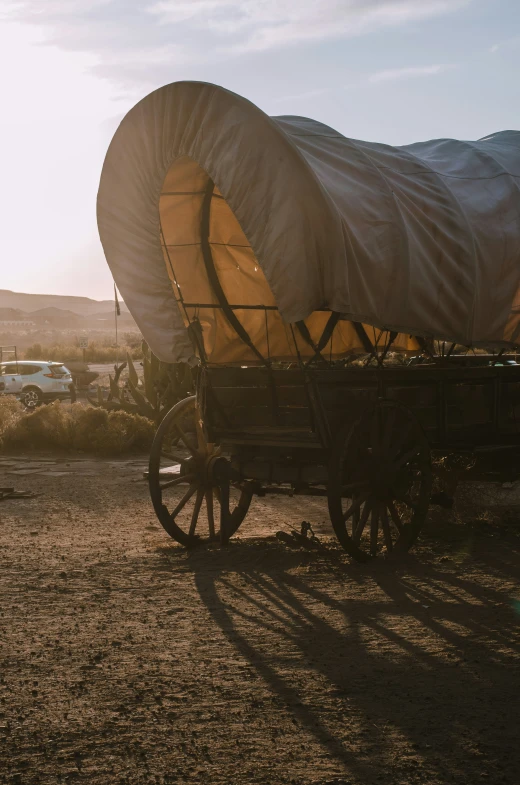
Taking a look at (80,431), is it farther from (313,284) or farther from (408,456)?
(313,284)

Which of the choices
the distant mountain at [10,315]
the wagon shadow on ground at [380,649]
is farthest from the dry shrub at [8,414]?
the distant mountain at [10,315]

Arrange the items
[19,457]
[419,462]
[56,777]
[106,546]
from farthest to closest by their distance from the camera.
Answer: [19,457], [106,546], [419,462], [56,777]

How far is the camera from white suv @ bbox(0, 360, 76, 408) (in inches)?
1150

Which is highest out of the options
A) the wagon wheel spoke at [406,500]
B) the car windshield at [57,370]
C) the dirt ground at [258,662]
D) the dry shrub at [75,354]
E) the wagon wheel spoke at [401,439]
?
the dry shrub at [75,354]

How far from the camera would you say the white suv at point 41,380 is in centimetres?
2920

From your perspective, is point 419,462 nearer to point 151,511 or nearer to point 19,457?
point 151,511

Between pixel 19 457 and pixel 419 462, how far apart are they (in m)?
9.79

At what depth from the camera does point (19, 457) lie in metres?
15.7

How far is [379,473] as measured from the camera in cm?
686

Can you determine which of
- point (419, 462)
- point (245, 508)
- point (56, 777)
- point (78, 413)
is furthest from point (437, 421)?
point (78, 413)

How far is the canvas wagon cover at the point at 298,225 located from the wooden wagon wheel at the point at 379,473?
67cm

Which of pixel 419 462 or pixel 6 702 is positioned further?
pixel 419 462

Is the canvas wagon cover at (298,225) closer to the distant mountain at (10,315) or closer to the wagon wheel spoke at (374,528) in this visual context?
the wagon wheel spoke at (374,528)

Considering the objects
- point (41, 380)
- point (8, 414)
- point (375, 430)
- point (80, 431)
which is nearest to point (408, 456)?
point (375, 430)
